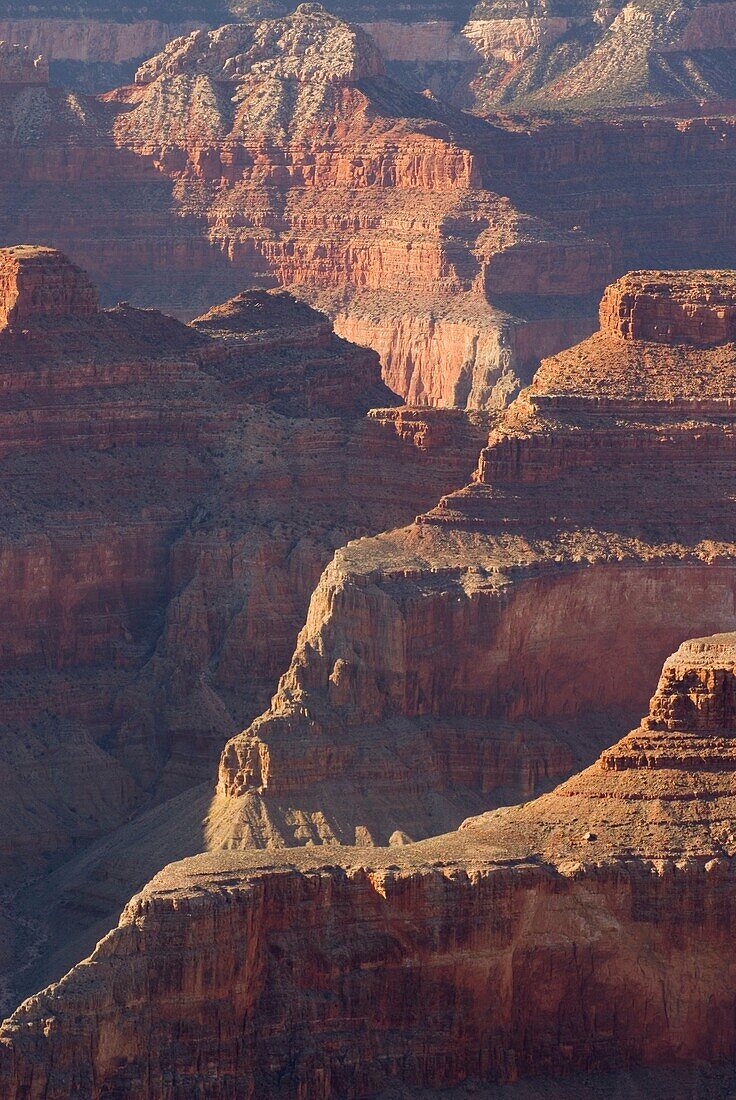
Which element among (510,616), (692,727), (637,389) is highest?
(637,389)

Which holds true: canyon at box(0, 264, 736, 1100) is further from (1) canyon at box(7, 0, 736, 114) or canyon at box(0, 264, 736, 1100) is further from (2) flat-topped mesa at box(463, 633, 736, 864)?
(1) canyon at box(7, 0, 736, 114)

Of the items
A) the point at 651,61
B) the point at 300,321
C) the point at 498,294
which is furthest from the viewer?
the point at 651,61

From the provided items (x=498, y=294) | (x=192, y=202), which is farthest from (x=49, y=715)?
(x=192, y=202)

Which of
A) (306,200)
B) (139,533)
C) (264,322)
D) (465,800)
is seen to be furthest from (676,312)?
(306,200)

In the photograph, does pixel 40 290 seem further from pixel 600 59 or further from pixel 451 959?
pixel 600 59

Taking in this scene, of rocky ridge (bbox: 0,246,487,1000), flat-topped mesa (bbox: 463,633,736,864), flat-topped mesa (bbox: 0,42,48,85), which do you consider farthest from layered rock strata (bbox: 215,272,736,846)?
flat-topped mesa (bbox: 0,42,48,85)

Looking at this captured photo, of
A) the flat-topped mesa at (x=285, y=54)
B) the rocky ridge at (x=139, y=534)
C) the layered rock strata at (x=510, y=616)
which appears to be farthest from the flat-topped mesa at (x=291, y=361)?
the flat-topped mesa at (x=285, y=54)

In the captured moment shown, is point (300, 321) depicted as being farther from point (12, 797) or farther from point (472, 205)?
point (472, 205)
